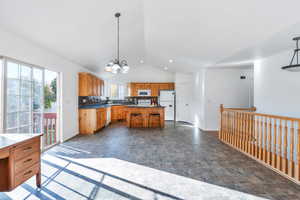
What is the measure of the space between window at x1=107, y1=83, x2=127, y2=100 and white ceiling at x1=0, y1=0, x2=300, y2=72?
4.38 m

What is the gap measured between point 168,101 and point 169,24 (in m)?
5.68

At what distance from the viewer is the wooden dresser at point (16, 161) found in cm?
166

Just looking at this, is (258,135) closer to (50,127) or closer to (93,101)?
(50,127)

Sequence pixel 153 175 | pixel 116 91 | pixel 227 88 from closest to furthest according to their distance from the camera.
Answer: pixel 153 175, pixel 227 88, pixel 116 91

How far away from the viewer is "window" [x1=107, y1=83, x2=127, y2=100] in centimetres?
873

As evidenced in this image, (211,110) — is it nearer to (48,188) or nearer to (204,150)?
(204,150)

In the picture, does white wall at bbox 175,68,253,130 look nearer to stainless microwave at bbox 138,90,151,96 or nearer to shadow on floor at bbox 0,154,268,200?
stainless microwave at bbox 138,90,151,96

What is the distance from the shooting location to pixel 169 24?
10.3 feet

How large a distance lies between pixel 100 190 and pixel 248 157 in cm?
312

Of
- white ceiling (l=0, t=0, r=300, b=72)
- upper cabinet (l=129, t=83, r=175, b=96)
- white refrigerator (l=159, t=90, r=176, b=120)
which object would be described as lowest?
white refrigerator (l=159, t=90, r=176, b=120)

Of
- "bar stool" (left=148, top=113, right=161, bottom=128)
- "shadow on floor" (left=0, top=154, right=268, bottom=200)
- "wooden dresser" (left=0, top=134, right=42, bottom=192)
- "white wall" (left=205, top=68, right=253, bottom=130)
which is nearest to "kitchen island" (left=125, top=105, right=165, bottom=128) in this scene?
"bar stool" (left=148, top=113, right=161, bottom=128)

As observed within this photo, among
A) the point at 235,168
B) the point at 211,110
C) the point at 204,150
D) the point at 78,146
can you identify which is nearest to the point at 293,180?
the point at 235,168

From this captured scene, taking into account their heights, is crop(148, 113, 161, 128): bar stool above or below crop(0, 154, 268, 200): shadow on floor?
above

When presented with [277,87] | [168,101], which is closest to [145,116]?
[168,101]
